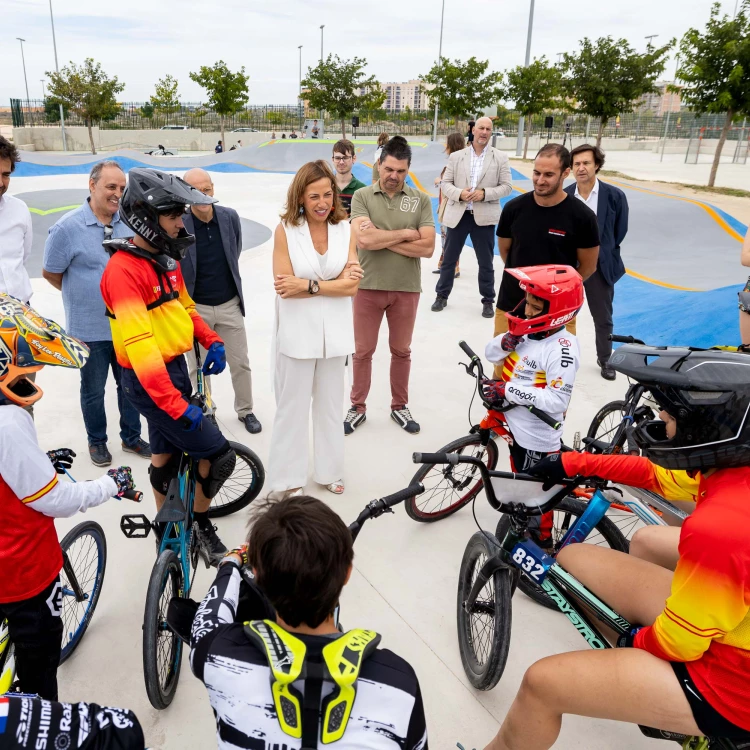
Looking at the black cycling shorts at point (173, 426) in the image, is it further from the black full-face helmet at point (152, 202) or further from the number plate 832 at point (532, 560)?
the number plate 832 at point (532, 560)

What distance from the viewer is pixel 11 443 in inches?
77.8

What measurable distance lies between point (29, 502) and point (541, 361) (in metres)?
2.41

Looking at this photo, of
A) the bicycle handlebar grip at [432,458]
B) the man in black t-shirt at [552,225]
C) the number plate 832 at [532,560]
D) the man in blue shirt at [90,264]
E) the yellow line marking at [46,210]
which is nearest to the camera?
the bicycle handlebar grip at [432,458]

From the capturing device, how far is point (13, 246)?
371 centimetres

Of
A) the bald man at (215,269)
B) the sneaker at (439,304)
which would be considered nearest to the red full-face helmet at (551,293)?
the bald man at (215,269)

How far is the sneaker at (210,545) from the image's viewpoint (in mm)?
3324

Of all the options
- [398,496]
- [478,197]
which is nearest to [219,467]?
[398,496]

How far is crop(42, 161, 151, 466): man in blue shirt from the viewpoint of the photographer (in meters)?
3.97

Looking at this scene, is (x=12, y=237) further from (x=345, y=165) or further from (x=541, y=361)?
(x=541, y=361)

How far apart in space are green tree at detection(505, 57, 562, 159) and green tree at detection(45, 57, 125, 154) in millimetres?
20494

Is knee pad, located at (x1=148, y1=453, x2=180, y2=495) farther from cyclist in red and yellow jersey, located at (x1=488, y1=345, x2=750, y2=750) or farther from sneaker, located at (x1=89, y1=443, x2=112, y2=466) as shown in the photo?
cyclist in red and yellow jersey, located at (x1=488, y1=345, x2=750, y2=750)

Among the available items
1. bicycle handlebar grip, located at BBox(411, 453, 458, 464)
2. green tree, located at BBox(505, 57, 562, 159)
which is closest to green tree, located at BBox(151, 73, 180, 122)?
green tree, located at BBox(505, 57, 562, 159)

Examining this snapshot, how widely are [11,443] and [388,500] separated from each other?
1.26 metres

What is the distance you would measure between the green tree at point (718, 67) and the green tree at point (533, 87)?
8.08m
